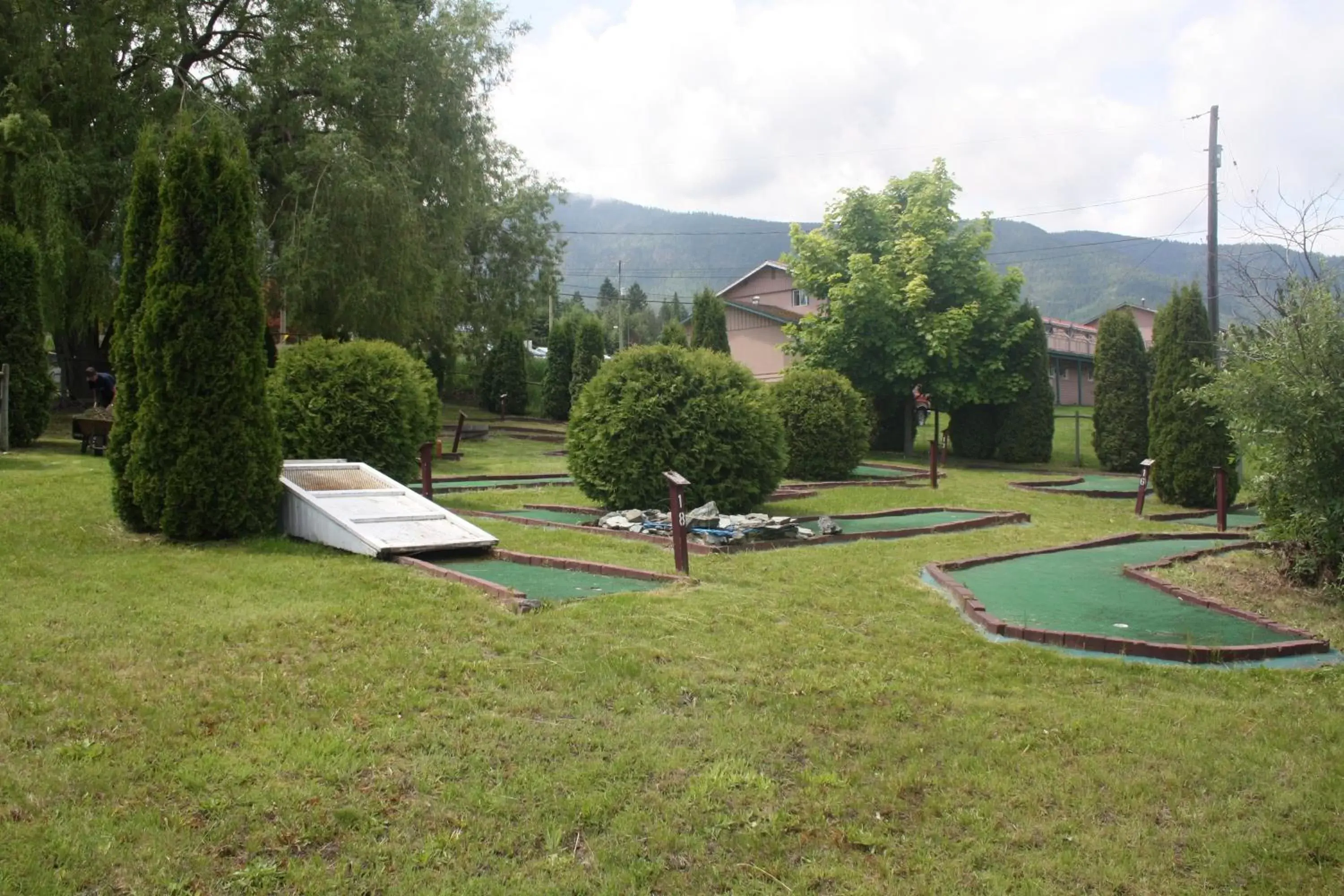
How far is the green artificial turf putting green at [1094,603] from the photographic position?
7.27 metres

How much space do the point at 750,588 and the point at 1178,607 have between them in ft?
10.8

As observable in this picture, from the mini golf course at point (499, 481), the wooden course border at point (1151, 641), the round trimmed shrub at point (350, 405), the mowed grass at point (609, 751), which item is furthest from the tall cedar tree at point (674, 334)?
the mowed grass at point (609, 751)

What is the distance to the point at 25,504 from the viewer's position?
9.98 meters

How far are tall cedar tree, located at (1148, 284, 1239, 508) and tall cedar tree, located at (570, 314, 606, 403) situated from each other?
21333mm

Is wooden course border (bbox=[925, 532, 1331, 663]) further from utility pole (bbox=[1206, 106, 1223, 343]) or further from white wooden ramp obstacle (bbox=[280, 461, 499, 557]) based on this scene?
utility pole (bbox=[1206, 106, 1223, 343])

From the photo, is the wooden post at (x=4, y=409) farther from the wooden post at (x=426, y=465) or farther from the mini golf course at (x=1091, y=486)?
the mini golf course at (x=1091, y=486)

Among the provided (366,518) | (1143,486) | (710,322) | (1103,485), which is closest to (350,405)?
(366,518)

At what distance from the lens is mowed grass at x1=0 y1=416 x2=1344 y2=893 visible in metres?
3.79

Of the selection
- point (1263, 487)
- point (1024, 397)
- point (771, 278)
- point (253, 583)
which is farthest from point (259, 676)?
point (771, 278)

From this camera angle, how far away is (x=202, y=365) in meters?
8.98

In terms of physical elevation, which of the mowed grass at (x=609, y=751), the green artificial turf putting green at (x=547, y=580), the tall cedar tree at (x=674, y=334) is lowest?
the mowed grass at (x=609, y=751)

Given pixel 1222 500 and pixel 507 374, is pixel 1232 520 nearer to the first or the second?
pixel 1222 500

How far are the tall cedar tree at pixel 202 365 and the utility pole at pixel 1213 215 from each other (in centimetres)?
1821

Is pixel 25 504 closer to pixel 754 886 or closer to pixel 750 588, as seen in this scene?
pixel 750 588
